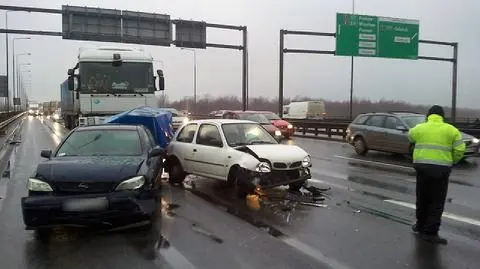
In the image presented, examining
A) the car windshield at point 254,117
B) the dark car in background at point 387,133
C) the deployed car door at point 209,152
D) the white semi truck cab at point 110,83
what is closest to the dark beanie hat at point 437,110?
the deployed car door at point 209,152

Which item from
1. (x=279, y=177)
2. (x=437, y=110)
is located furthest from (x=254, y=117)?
(x=437, y=110)

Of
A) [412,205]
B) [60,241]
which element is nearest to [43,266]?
[60,241]

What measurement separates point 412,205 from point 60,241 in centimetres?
557

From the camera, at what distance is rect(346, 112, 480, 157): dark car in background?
1630 cm

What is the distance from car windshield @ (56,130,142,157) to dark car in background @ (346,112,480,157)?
10125 mm

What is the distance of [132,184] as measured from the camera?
6.66 m

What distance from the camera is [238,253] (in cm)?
580

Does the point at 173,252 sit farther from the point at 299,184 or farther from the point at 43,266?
the point at 299,184

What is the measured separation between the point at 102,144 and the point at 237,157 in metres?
2.41

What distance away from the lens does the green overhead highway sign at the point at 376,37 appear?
102 feet

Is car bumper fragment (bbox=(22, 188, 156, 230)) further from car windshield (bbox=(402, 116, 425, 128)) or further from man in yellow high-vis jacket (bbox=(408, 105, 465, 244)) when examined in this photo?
car windshield (bbox=(402, 116, 425, 128))

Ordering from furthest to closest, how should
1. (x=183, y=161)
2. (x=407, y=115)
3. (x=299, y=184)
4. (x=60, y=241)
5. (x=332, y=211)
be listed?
(x=407, y=115), (x=183, y=161), (x=299, y=184), (x=332, y=211), (x=60, y=241)

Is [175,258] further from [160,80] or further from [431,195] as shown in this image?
[160,80]

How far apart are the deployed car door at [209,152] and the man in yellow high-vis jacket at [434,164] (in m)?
3.87
